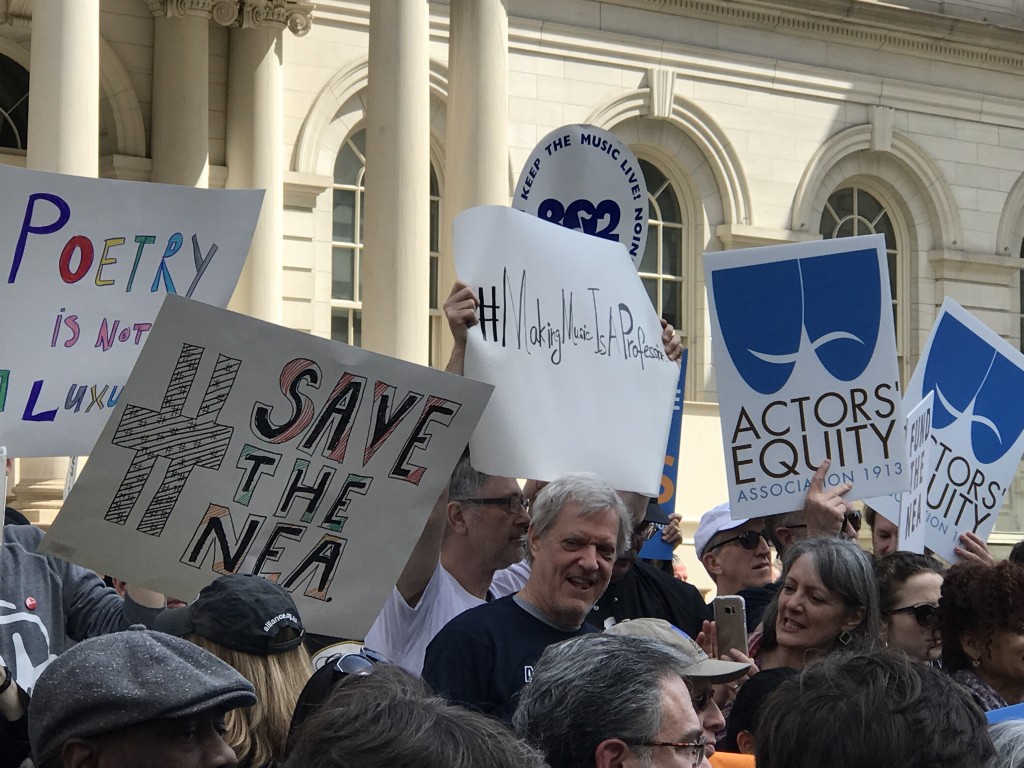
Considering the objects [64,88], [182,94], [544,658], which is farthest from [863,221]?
[544,658]

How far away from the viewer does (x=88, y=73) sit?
1493cm

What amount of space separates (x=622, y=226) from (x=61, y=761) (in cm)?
472

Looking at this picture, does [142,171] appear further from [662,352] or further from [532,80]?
[662,352]

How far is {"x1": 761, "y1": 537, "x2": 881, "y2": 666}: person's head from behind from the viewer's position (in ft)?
17.5

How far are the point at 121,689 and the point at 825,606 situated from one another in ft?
9.81

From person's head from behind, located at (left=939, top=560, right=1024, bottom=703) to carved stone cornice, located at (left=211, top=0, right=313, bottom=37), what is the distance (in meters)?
13.9

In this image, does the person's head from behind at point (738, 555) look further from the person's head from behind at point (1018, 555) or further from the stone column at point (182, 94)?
the stone column at point (182, 94)

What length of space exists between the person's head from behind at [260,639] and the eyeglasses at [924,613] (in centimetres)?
258

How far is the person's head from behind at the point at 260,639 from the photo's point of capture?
3.54 m

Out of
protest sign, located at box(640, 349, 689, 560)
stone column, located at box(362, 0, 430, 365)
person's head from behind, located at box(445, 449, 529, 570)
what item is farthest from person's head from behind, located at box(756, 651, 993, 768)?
stone column, located at box(362, 0, 430, 365)

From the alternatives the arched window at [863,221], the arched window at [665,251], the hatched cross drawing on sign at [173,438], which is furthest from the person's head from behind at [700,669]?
the arched window at [863,221]

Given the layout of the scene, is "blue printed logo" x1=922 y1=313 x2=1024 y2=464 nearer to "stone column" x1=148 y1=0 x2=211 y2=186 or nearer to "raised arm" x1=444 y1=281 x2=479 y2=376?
"raised arm" x1=444 y1=281 x2=479 y2=376

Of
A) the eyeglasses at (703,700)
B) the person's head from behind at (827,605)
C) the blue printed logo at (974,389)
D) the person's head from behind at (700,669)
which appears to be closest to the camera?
the person's head from behind at (700,669)

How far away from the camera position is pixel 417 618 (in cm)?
549
